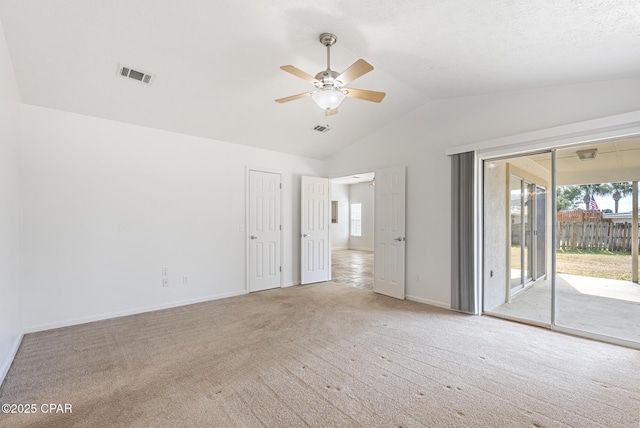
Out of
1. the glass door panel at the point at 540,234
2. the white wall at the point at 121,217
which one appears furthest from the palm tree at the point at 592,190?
the white wall at the point at 121,217

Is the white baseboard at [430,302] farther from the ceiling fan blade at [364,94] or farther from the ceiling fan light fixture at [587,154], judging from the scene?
the ceiling fan blade at [364,94]

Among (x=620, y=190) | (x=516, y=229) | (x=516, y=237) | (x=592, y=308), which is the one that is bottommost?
(x=592, y=308)

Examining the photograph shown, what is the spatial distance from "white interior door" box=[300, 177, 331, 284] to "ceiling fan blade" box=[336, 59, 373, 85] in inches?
126

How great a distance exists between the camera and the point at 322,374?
7.74 ft

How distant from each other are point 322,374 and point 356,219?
933 centimetres

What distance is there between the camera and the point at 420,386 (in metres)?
2.20

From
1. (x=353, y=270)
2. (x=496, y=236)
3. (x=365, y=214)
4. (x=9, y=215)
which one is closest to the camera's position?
(x=9, y=215)

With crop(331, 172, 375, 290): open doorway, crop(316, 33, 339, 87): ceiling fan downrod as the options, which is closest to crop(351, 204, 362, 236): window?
crop(331, 172, 375, 290): open doorway

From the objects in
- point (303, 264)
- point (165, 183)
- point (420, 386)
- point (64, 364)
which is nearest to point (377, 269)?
point (303, 264)

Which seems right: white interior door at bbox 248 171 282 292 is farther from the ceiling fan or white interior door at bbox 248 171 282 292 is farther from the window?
the window

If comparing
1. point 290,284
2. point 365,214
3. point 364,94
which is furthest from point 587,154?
point 365,214

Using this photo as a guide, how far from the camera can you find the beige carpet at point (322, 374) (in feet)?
6.16

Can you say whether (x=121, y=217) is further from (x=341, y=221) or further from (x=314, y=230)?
(x=341, y=221)

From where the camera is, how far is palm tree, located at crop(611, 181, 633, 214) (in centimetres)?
318
